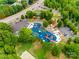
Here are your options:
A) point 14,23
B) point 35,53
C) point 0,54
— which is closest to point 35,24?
point 14,23

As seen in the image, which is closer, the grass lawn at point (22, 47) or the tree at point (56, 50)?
the tree at point (56, 50)

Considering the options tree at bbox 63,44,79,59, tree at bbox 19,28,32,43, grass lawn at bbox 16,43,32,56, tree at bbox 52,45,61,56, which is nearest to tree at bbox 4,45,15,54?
grass lawn at bbox 16,43,32,56

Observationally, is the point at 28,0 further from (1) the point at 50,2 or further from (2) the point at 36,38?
(2) the point at 36,38

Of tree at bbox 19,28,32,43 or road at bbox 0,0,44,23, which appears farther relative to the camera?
road at bbox 0,0,44,23

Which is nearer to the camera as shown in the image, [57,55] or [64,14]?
[57,55]

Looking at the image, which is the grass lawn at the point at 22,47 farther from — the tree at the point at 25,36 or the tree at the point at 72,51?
the tree at the point at 72,51

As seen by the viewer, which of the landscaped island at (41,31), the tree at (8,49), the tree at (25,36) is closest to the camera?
the tree at (8,49)

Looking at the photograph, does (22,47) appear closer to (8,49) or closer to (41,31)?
(8,49)

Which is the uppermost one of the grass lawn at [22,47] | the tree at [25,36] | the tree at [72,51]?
the tree at [25,36]

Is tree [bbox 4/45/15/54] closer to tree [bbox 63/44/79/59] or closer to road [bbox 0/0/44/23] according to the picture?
tree [bbox 63/44/79/59]

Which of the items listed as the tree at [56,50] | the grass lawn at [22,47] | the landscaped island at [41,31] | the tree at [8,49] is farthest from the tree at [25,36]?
the tree at [56,50]

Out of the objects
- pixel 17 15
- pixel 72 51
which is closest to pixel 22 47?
pixel 72 51
